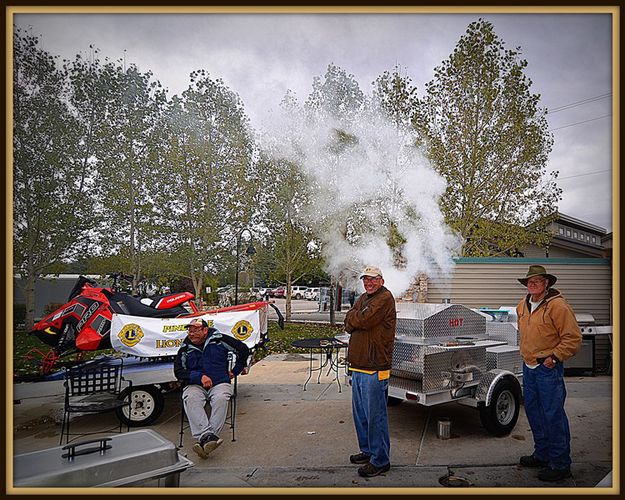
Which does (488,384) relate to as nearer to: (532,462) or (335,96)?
(532,462)

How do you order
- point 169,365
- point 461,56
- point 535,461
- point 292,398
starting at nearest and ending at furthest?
point 535,461, point 169,365, point 292,398, point 461,56

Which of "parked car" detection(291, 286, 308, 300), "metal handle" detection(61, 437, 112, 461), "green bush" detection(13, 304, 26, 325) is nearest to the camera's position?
"metal handle" detection(61, 437, 112, 461)

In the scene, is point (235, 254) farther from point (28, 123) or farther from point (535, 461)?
point (535, 461)

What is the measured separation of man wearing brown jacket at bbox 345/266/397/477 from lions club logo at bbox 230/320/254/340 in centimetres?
214

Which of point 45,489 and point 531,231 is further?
point 531,231

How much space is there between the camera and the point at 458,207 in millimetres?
10102

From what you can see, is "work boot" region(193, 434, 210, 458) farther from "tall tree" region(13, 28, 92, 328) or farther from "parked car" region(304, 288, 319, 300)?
"parked car" region(304, 288, 319, 300)

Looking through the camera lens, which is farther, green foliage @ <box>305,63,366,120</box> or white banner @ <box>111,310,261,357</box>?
green foliage @ <box>305,63,366,120</box>

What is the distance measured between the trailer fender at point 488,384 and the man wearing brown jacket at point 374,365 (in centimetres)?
127

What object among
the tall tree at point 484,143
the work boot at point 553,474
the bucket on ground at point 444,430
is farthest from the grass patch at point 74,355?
the tall tree at point 484,143

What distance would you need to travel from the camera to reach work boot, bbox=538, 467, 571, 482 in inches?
141

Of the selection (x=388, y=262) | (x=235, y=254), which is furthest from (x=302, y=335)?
(x=388, y=262)

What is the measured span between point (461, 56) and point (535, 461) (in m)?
7.88

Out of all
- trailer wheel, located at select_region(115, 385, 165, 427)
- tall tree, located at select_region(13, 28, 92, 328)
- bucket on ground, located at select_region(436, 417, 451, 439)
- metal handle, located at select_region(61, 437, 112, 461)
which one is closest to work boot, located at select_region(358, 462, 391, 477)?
bucket on ground, located at select_region(436, 417, 451, 439)
